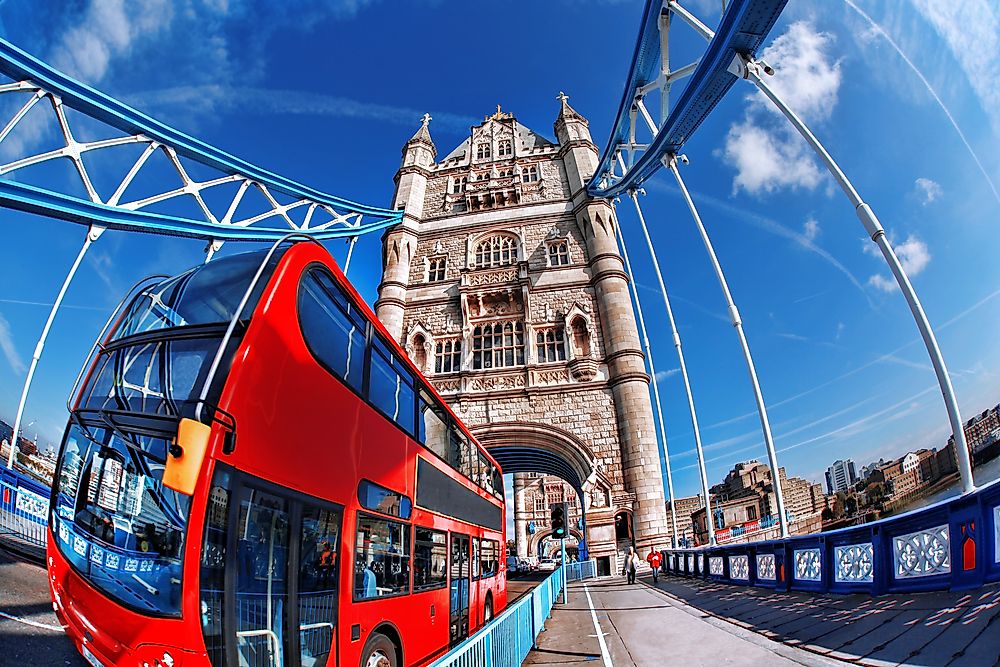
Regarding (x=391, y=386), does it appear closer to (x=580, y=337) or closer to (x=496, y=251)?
(x=580, y=337)

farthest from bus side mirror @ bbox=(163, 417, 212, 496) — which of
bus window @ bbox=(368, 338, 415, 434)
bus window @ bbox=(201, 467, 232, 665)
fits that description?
bus window @ bbox=(368, 338, 415, 434)

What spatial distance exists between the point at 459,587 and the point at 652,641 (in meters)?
2.52

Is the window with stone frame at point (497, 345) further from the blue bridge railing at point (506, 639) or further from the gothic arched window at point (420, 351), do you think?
the blue bridge railing at point (506, 639)

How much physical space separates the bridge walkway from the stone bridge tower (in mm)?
11138

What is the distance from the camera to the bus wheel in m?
3.68

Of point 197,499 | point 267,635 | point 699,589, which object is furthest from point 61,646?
point 699,589

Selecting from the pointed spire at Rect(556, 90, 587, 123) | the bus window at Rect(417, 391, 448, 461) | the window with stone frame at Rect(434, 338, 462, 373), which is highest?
the pointed spire at Rect(556, 90, 587, 123)

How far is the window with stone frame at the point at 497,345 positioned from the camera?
68.0 feet

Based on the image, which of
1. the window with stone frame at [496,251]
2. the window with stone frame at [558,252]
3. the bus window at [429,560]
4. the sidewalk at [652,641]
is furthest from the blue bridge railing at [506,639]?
the window with stone frame at [496,251]

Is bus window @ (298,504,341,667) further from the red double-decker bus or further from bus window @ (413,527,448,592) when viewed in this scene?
bus window @ (413,527,448,592)

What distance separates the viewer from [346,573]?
3.51 m

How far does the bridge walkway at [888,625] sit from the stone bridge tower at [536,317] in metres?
11.1

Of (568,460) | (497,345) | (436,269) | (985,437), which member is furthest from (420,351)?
(985,437)

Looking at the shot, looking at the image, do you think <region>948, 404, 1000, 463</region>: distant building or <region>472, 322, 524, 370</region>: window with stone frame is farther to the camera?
<region>472, 322, 524, 370</region>: window with stone frame
